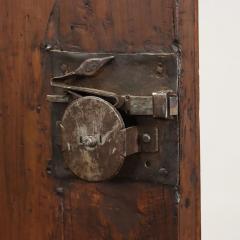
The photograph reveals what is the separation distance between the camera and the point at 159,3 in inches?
44.4

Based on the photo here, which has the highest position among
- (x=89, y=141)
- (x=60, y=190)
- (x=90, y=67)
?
(x=90, y=67)

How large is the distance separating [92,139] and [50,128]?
14cm

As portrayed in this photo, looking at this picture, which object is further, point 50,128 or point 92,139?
point 50,128

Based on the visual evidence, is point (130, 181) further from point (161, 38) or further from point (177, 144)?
point (161, 38)

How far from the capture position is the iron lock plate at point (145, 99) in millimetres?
1130

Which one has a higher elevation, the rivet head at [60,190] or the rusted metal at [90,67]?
the rusted metal at [90,67]

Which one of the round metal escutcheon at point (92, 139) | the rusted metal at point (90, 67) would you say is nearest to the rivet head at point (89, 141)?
the round metal escutcheon at point (92, 139)

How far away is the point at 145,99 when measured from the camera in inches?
44.4

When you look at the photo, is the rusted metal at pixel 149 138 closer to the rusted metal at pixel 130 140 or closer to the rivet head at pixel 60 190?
the rusted metal at pixel 130 140

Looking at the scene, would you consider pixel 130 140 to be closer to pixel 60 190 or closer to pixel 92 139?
pixel 92 139

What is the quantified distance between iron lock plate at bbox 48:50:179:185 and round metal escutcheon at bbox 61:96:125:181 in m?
0.02

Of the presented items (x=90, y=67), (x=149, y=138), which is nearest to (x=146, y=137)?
(x=149, y=138)

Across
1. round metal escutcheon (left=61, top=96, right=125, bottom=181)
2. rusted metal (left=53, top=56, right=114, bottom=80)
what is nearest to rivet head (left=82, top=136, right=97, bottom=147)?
round metal escutcheon (left=61, top=96, right=125, bottom=181)

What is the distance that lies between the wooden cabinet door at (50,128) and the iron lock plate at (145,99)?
1 cm
